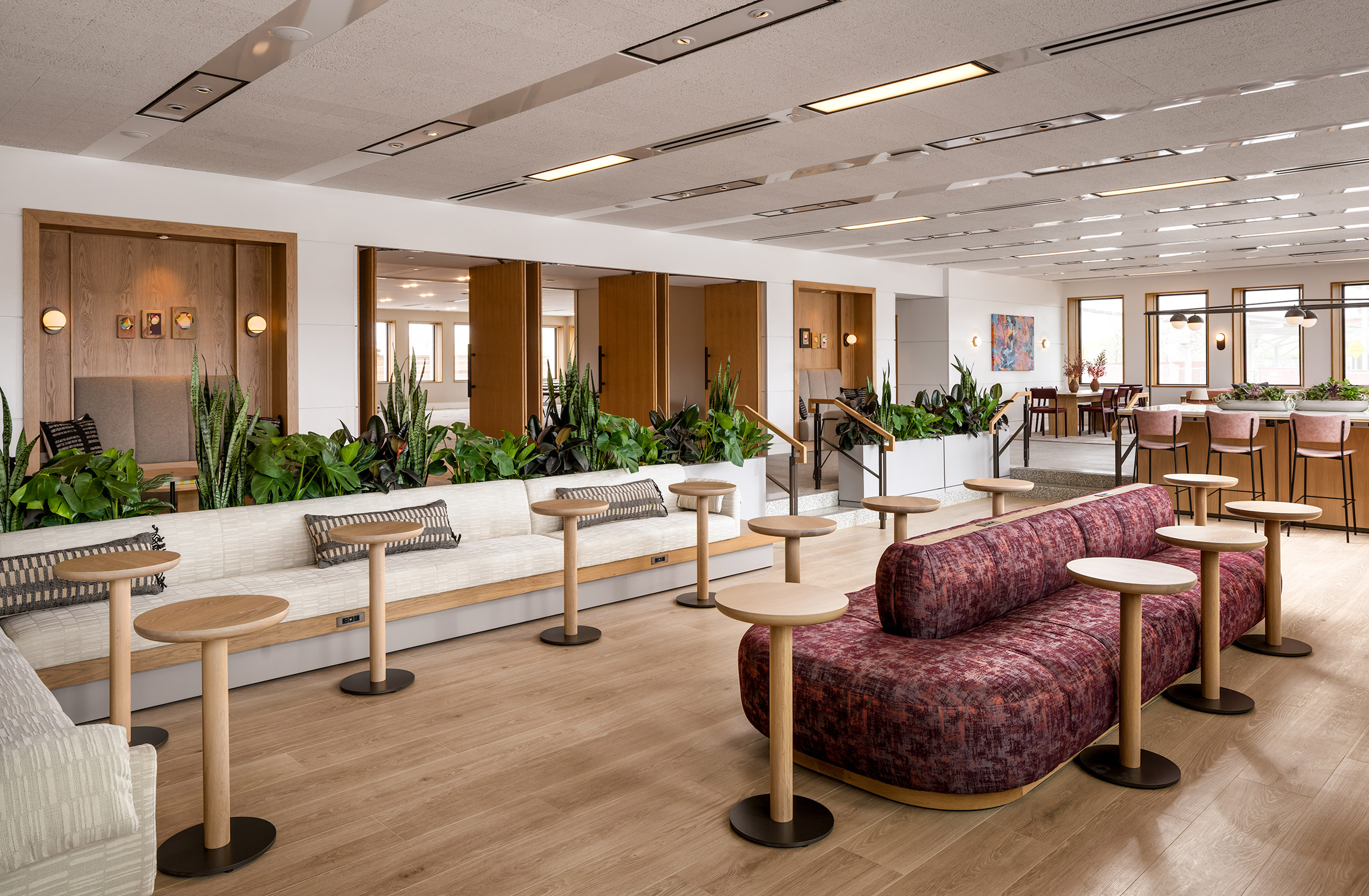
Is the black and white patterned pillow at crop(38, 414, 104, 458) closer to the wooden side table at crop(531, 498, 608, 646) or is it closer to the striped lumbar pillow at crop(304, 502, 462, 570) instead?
the striped lumbar pillow at crop(304, 502, 462, 570)

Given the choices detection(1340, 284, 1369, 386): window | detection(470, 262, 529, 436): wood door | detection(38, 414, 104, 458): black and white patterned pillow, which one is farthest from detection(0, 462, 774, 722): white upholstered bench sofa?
detection(1340, 284, 1369, 386): window

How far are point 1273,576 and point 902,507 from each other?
168 centimetres

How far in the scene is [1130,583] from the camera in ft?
8.94

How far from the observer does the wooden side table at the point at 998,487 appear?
17.5ft

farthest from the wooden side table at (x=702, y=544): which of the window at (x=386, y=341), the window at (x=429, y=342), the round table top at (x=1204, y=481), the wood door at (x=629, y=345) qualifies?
the window at (x=429, y=342)

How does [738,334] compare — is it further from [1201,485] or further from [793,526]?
[793,526]

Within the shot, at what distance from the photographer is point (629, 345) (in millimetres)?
10797

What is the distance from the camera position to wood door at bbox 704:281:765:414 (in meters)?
11.2

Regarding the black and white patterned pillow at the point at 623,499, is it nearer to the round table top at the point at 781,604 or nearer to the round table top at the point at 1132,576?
the round table top at the point at 781,604

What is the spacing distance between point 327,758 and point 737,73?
11.7 ft

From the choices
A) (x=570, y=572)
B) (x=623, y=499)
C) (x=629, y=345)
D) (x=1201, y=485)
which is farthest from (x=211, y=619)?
(x=629, y=345)

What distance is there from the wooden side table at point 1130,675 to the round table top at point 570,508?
2.27m

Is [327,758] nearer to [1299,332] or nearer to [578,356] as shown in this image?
[578,356]

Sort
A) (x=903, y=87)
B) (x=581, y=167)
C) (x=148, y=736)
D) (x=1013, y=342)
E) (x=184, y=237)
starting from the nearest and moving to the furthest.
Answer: (x=148, y=736)
(x=903, y=87)
(x=581, y=167)
(x=184, y=237)
(x=1013, y=342)
